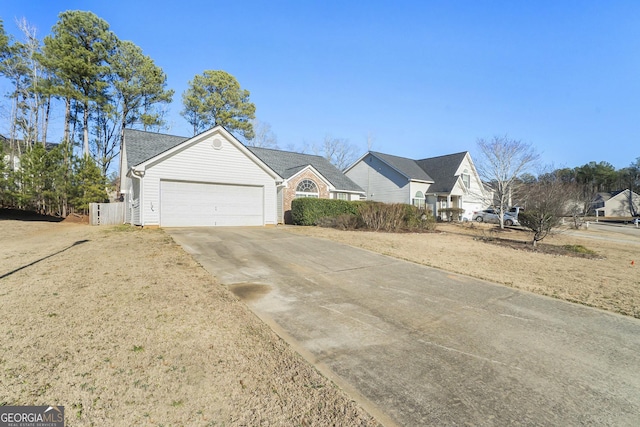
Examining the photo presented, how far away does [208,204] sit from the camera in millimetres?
15609

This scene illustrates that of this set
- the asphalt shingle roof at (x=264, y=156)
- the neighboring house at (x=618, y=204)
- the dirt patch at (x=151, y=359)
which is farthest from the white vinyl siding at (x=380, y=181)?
the neighboring house at (x=618, y=204)

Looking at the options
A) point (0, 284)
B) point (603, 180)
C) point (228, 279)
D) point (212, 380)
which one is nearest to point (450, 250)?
point (228, 279)

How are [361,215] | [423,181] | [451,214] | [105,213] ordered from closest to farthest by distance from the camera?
[361,215], [105,213], [451,214], [423,181]

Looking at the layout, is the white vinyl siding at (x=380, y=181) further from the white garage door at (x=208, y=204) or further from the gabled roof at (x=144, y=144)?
the gabled roof at (x=144, y=144)

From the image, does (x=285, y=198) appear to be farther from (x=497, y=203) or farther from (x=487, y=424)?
(x=487, y=424)

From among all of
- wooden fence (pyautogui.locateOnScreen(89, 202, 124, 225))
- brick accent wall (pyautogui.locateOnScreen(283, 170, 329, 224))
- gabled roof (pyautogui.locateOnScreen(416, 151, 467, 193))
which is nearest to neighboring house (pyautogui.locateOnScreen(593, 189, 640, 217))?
gabled roof (pyautogui.locateOnScreen(416, 151, 467, 193))

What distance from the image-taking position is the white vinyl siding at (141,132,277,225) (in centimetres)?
1405

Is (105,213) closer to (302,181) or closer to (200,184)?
(200,184)

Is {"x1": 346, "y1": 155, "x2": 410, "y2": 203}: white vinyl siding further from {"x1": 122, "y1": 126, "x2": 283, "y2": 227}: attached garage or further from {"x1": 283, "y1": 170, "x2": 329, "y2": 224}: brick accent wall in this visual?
{"x1": 122, "y1": 126, "x2": 283, "y2": 227}: attached garage

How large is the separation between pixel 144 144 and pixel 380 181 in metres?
19.8

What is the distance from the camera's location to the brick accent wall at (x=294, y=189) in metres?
20.4

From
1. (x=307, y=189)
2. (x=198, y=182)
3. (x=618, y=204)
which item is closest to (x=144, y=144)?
(x=198, y=182)

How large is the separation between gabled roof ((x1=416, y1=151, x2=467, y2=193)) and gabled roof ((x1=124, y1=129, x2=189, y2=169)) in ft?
71.9

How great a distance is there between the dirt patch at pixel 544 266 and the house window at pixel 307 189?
8.76 metres
